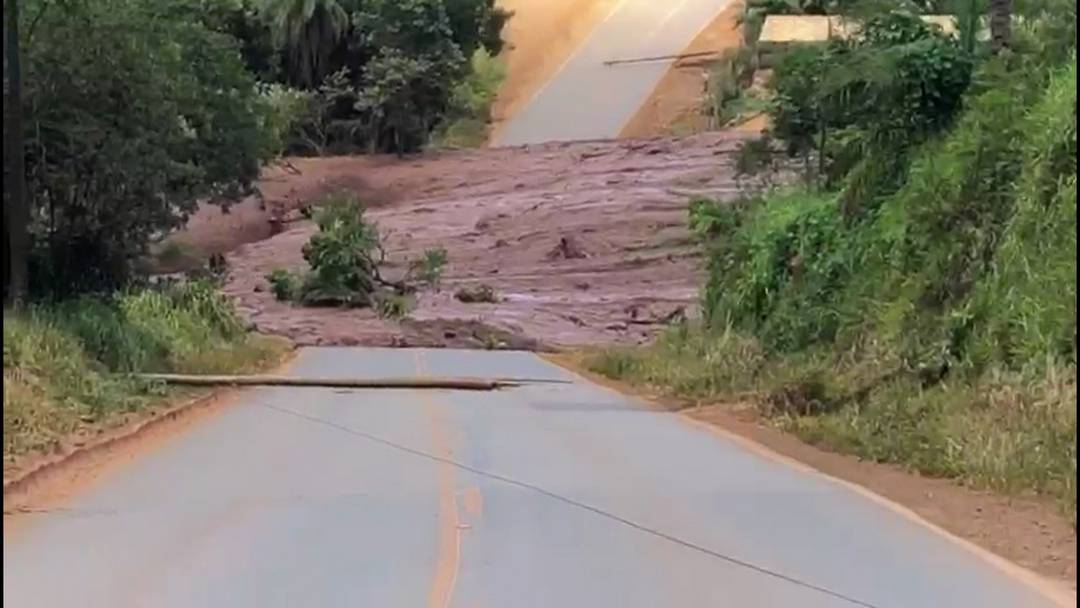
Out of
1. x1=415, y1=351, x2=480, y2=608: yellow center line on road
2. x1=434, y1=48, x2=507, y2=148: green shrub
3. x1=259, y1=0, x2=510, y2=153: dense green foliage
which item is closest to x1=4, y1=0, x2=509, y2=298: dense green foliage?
x1=415, y1=351, x2=480, y2=608: yellow center line on road

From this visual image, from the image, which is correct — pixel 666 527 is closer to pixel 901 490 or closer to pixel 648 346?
pixel 901 490

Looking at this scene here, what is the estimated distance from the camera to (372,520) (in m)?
12.3

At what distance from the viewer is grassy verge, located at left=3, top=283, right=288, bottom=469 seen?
56.9 feet

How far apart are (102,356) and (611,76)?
54.6m

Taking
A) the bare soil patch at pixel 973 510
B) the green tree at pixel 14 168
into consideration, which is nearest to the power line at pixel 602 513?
the bare soil patch at pixel 973 510

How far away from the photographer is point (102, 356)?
23094 mm

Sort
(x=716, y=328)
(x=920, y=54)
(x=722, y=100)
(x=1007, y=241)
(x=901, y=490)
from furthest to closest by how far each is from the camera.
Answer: (x=722, y=100), (x=716, y=328), (x=920, y=54), (x=1007, y=241), (x=901, y=490)

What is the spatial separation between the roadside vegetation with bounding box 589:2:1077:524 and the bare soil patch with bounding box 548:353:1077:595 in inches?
7.6

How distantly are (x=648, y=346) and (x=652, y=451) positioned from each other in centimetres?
2021

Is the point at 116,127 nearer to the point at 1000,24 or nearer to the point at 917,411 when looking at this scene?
the point at 917,411

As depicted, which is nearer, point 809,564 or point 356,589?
point 356,589

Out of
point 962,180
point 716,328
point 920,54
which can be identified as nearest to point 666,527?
point 962,180

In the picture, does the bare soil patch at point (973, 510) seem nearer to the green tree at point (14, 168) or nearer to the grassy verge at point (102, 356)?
the grassy verge at point (102, 356)

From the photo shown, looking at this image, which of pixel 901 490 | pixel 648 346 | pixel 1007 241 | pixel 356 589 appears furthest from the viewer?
pixel 648 346
